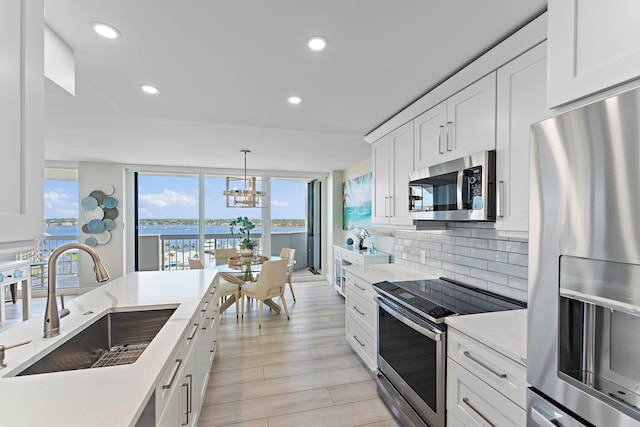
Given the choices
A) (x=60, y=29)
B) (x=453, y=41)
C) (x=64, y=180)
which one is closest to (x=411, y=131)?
(x=453, y=41)

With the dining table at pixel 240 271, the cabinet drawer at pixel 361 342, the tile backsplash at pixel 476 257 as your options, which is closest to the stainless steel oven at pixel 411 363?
the cabinet drawer at pixel 361 342

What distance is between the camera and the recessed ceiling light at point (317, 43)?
5.06ft

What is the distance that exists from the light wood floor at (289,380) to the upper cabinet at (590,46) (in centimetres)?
219

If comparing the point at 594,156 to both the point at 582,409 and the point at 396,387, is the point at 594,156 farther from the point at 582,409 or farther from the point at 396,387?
the point at 396,387

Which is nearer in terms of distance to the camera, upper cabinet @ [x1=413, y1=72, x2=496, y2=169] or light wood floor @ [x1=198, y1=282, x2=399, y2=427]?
upper cabinet @ [x1=413, y1=72, x2=496, y2=169]

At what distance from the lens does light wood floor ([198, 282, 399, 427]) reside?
79.5 inches

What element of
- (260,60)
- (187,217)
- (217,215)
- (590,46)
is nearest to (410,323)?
(590,46)

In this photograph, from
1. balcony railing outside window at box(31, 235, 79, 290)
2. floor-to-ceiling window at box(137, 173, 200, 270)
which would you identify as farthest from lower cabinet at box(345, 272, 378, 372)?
balcony railing outside window at box(31, 235, 79, 290)

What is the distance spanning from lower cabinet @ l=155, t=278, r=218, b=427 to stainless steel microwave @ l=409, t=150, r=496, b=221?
175 cm

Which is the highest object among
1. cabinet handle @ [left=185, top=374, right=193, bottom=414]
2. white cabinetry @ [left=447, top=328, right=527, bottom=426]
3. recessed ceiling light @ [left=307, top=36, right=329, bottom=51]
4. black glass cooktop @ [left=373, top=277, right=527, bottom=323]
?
recessed ceiling light @ [left=307, top=36, right=329, bottom=51]

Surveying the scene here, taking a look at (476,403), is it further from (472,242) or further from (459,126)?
(459,126)

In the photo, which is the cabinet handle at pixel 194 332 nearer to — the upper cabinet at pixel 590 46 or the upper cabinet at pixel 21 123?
the upper cabinet at pixel 21 123

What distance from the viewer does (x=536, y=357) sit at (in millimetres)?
1006

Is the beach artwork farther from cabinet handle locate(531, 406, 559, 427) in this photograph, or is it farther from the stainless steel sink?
cabinet handle locate(531, 406, 559, 427)
